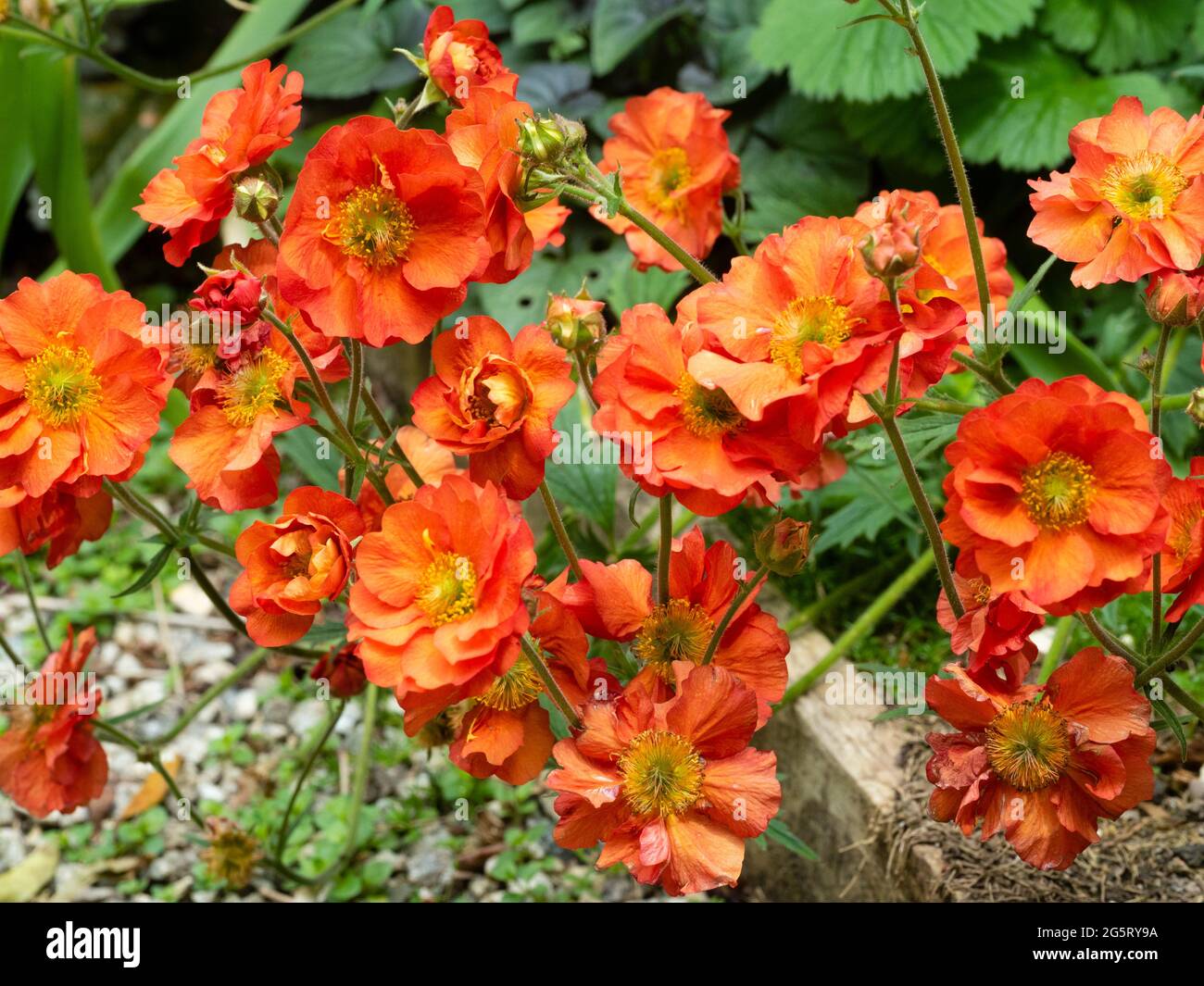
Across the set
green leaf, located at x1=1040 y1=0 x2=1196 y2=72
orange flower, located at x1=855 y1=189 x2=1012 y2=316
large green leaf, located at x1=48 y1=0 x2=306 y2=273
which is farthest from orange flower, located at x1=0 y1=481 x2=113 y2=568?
green leaf, located at x1=1040 y1=0 x2=1196 y2=72

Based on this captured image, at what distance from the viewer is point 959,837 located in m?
1.25

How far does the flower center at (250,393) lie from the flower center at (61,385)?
0.10 m

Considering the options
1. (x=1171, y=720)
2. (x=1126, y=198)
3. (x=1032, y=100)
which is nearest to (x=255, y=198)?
(x=1126, y=198)

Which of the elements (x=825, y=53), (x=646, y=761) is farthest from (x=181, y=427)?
(x=825, y=53)

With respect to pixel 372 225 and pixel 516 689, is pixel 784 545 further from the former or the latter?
pixel 372 225

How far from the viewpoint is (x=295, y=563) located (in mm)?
950

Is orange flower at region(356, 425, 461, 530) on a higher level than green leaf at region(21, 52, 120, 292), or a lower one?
lower

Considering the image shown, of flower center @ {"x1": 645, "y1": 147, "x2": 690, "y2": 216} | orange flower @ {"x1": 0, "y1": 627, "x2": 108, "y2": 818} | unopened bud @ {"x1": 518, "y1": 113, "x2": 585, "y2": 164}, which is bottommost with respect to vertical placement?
orange flower @ {"x1": 0, "y1": 627, "x2": 108, "y2": 818}

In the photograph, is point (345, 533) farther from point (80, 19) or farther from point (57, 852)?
point (80, 19)

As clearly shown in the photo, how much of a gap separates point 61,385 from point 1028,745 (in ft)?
2.46

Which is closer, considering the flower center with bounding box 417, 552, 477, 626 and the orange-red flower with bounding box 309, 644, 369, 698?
the flower center with bounding box 417, 552, 477, 626

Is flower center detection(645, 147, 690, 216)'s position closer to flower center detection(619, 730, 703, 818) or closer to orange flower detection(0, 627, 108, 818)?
flower center detection(619, 730, 703, 818)

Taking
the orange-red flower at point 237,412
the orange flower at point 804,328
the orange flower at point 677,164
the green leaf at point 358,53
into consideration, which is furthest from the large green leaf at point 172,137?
the orange flower at point 804,328

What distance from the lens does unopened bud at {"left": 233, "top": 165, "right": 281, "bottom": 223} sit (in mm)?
930
